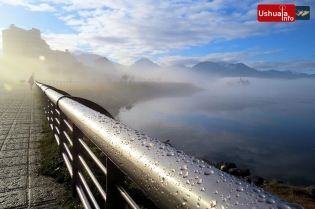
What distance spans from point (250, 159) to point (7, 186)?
3174 cm

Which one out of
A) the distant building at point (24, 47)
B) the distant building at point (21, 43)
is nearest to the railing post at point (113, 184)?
the distant building at point (24, 47)

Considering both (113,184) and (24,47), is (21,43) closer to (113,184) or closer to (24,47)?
(24,47)

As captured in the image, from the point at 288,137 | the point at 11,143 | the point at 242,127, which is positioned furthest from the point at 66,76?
the point at 11,143

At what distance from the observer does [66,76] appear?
144500 mm

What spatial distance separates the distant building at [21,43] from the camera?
593 feet

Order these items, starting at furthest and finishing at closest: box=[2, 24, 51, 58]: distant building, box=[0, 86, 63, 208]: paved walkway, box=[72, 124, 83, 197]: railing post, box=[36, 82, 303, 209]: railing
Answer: box=[2, 24, 51, 58]: distant building < box=[0, 86, 63, 208]: paved walkway < box=[72, 124, 83, 197]: railing post < box=[36, 82, 303, 209]: railing

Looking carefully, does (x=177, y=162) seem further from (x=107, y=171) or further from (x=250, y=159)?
(x=250, y=159)

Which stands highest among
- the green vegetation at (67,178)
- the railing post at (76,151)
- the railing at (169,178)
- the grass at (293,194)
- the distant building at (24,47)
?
the distant building at (24,47)

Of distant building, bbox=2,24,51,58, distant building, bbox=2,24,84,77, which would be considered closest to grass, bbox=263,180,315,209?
distant building, bbox=2,24,84,77

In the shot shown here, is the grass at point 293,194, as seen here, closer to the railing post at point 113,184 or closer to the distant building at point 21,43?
the railing post at point 113,184

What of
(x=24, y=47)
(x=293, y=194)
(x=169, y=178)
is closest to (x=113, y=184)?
(x=169, y=178)

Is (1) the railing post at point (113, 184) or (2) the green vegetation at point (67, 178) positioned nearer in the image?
(1) the railing post at point (113, 184)

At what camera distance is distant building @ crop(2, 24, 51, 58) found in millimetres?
180750

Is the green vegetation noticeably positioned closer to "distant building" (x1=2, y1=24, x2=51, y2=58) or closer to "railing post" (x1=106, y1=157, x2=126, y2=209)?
"railing post" (x1=106, y1=157, x2=126, y2=209)
